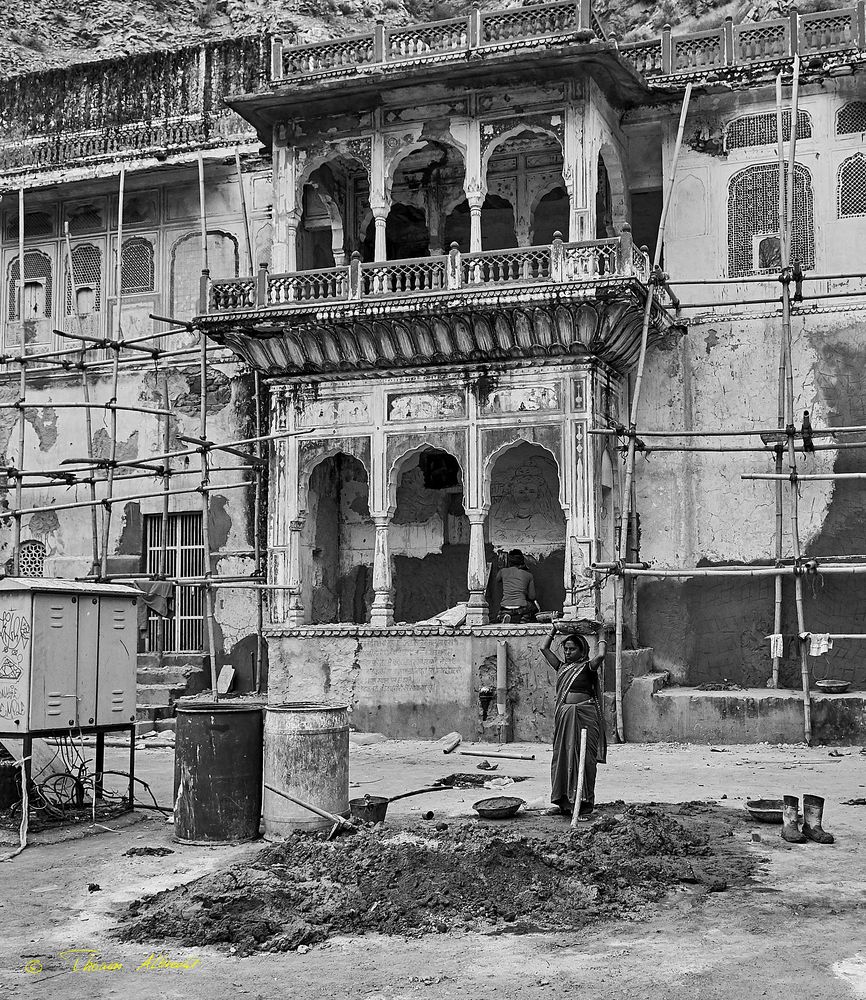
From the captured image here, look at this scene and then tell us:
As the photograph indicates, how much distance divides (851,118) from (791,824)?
1188 cm

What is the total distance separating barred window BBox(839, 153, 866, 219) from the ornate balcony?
118 inches

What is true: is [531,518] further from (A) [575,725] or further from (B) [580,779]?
(B) [580,779]

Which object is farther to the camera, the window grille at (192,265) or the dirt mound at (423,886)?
the window grille at (192,265)

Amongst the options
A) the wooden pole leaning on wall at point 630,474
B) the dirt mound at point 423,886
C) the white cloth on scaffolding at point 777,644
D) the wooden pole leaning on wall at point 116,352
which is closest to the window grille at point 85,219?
the wooden pole leaning on wall at point 116,352

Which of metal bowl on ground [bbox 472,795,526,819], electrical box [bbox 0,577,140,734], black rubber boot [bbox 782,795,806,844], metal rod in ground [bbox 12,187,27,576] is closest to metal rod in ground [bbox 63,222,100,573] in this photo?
metal rod in ground [bbox 12,187,27,576]

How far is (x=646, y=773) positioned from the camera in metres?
12.8

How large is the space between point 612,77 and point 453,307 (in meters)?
3.88

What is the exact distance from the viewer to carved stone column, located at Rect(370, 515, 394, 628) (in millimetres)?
17297

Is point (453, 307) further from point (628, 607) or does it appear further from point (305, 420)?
point (628, 607)

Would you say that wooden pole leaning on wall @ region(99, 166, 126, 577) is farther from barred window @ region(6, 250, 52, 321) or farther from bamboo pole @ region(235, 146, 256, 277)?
bamboo pole @ region(235, 146, 256, 277)

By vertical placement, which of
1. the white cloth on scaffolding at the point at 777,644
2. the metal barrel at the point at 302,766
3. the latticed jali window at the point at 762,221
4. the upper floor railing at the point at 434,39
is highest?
the upper floor railing at the point at 434,39

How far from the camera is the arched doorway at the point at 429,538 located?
1953cm

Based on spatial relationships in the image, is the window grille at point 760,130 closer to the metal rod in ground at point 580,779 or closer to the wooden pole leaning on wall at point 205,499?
the wooden pole leaning on wall at point 205,499

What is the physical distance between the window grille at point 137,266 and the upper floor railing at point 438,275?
9.10 feet
